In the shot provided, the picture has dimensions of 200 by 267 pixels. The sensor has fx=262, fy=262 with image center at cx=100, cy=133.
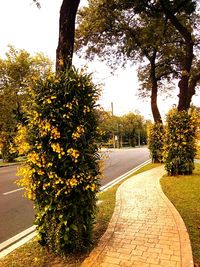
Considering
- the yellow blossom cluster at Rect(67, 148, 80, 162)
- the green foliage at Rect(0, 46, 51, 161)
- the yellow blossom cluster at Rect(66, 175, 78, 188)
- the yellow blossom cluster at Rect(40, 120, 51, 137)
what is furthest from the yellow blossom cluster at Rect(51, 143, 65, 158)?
the green foliage at Rect(0, 46, 51, 161)

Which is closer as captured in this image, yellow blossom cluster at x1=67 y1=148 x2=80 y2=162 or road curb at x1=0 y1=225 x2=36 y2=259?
yellow blossom cluster at x1=67 y1=148 x2=80 y2=162

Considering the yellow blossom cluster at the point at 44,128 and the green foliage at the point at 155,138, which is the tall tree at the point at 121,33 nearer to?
the green foliage at the point at 155,138

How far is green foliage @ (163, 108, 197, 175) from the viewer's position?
1243cm

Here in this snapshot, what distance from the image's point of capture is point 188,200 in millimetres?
7980

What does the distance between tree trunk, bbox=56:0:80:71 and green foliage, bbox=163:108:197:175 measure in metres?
8.23

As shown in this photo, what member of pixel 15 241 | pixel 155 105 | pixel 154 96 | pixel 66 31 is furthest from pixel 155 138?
pixel 15 241

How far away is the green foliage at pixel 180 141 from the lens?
12.4 m

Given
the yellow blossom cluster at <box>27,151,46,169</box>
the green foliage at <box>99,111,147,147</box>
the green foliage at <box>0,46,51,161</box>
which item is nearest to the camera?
the yellow blossom cluster at <box>27,151,46,169</box>

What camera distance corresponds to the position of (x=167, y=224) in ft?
19.1

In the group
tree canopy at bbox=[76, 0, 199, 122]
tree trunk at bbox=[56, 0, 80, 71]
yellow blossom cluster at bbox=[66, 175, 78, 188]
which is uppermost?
tree canopy at bbox=[76, 0, 199, 122]

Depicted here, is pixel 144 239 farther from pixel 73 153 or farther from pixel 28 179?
pixel 28 179

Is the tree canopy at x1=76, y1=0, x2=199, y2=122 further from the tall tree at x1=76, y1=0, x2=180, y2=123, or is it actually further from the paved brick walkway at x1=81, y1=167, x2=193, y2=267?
the paved brick walkway at x1=81, y1=167, x2=193, y2=267

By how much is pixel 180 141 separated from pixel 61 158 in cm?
941

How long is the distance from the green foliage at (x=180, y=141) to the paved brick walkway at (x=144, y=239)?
5.35 m
